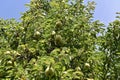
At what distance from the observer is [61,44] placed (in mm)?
9344

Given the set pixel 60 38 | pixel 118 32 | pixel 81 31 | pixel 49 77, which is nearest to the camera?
pixel 49 77

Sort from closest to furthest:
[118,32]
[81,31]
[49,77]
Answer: [49,77], [81,31], [118,32]

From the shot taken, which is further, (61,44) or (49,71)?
(61,44)

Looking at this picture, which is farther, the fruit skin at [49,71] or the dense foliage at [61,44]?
the dense foliage at [61,44]

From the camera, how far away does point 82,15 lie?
10.6 meters

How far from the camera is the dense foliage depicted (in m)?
8.38

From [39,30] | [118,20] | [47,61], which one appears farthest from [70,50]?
[118,20]

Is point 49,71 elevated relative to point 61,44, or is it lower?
lower

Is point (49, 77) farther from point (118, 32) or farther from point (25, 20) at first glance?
point (118, 32)

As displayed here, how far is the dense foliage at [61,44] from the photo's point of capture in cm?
838

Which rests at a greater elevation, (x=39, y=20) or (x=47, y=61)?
(x=39, y=20)

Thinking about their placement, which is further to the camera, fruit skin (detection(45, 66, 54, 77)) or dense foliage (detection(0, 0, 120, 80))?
dense foliage (detection(0, 0, 120, 80))

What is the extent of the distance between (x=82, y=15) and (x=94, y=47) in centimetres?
110

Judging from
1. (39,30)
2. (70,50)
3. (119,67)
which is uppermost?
(39,30)
